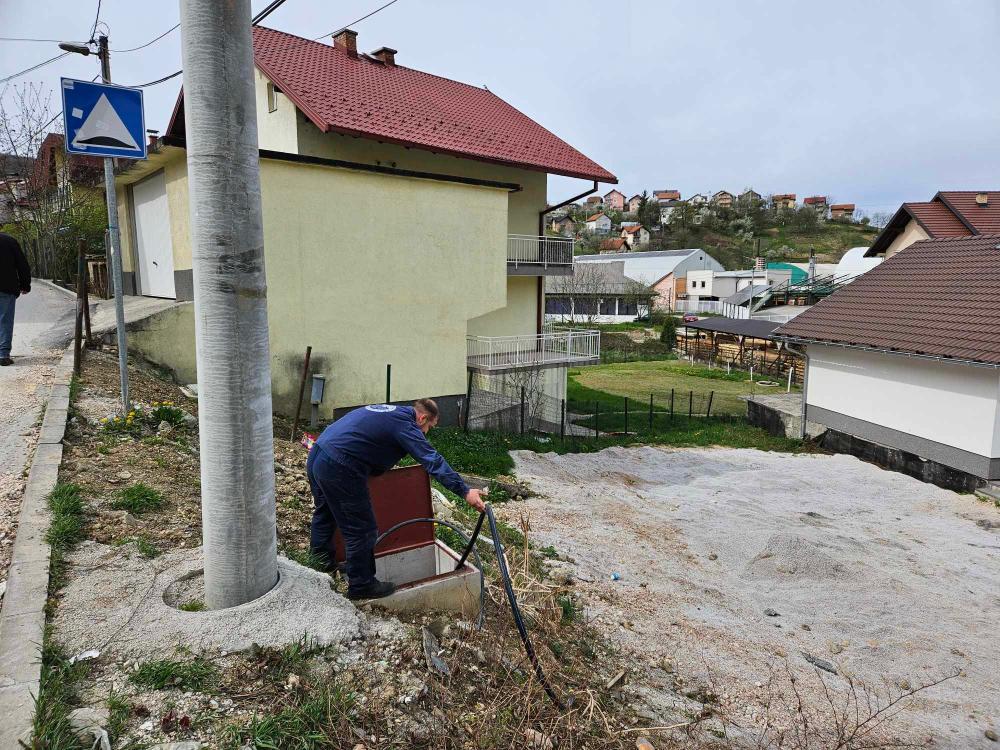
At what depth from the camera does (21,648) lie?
2.70 metres

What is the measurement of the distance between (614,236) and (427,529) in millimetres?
101064

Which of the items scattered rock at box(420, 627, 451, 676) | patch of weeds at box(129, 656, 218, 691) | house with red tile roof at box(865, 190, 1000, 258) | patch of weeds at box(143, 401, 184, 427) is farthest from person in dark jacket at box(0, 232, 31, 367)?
house with red tile roof at box(865, 190, 1000, 258)

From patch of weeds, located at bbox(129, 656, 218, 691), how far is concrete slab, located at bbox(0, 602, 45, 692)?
1.28 ft

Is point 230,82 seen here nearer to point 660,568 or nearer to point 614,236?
point 660,568

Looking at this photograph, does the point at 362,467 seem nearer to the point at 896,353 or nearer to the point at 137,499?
the point at 137,499

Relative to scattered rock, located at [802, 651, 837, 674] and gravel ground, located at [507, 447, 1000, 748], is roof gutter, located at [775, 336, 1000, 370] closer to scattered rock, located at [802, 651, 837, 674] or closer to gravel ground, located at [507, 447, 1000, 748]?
gravel ground, located at [507, 447, 1000, 748]

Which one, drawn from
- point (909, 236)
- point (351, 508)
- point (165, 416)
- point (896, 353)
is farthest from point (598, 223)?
point (351, 508)

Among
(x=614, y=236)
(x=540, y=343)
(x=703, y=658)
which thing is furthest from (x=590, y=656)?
(x=614, y=236)

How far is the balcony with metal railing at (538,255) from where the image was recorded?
57.4 feet

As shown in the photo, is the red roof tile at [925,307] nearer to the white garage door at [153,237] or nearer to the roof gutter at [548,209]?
the roof gutter at [548,209]

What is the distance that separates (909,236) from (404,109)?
79.0 feet

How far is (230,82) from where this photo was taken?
2.75 meters

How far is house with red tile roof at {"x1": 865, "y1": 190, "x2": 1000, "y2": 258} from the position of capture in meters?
25.8

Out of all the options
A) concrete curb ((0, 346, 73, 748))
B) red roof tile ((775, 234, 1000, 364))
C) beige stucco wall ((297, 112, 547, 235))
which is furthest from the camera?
beige stucco wall ((297, 112, 547, 235))
